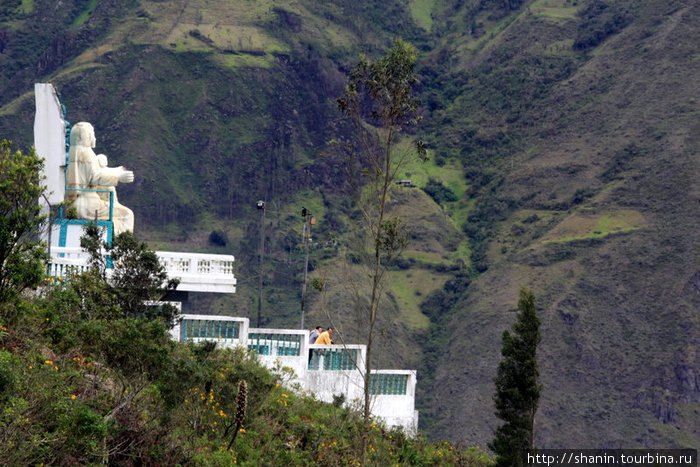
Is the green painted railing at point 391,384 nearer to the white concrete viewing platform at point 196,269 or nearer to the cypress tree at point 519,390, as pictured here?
the cypress tree at point 519,390

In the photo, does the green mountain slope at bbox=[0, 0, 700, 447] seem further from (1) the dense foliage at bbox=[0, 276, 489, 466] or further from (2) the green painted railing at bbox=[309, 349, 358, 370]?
(1) the dense foliage at bbox=[0, 276, 489, 466]

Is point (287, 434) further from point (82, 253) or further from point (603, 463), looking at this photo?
point (603, 463)

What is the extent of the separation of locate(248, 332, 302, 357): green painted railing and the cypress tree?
15.3 ft

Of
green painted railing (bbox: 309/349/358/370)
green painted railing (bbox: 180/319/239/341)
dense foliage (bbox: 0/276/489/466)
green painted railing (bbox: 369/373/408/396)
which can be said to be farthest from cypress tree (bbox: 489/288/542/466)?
green painted railing (bbox: 180/319/239/341)

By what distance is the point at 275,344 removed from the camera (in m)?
25.5

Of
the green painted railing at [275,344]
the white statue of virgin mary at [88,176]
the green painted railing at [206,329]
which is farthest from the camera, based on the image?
the white statue of virgin mary at [88,176]

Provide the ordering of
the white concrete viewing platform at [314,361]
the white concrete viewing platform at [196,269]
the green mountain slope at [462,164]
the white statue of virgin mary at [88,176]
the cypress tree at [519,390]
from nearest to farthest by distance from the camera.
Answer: the white concrete viewing platform at [314,361] → the white concrete viewing platform at [196,269] → the cypress tree at [519,390] → the white statue of virgin mary at [88,176] → the green mountain slope at [462,164]

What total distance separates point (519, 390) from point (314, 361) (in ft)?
15.1

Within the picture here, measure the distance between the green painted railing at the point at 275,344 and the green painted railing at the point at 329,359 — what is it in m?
0.52

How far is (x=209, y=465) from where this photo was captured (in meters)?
19.1

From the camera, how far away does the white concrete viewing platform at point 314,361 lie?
24.6 metres

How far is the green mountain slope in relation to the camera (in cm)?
8050

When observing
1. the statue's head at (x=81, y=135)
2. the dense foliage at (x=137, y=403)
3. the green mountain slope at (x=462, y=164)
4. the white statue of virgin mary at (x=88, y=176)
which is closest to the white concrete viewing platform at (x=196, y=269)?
the white statue of virgin mary at (x=88, y=176)

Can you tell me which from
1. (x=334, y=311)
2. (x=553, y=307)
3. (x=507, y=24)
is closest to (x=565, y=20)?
(x=507, y=24)
